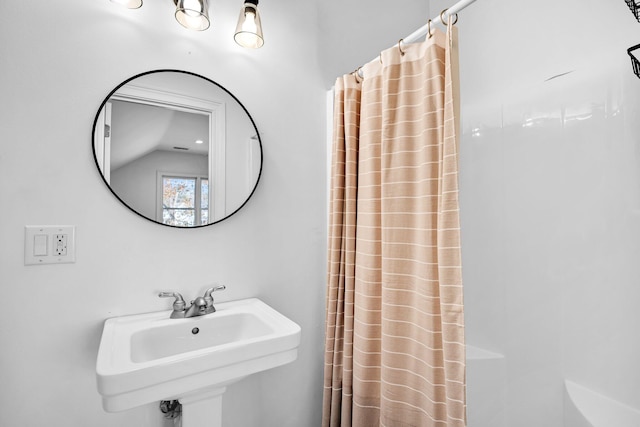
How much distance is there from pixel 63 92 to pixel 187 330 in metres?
0.91

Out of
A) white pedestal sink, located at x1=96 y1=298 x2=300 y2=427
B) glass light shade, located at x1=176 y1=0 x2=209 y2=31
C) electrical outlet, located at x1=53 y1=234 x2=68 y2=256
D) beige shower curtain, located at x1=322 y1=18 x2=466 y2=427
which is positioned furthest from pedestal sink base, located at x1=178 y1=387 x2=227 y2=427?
glass light shade, located at x1=176 y1=0 x2=209 y2=31

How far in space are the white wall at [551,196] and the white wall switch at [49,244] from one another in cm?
179

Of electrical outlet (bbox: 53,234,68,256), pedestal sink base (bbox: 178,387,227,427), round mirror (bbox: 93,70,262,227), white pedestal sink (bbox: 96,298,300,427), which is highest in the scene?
round mirror (bbox: 93,70,262,227)

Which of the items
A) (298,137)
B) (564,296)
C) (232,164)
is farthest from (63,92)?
(564,296)

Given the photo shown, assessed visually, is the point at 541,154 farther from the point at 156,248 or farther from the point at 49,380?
the point at 49,380

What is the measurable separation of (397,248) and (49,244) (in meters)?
1.16

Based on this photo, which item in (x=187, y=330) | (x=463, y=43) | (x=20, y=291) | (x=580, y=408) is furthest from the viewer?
(x=463, y=43)

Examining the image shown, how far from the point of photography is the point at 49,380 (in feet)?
3.13

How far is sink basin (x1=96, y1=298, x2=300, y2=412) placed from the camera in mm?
709

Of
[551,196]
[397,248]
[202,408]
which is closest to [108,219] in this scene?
[202,408]

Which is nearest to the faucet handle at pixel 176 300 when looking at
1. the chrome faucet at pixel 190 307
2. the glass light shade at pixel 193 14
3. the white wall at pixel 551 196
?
the chrome faucet at pixel 190 307

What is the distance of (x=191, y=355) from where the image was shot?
78 centimetres

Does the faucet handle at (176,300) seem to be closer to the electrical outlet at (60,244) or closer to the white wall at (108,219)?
the white wall at (108,219)

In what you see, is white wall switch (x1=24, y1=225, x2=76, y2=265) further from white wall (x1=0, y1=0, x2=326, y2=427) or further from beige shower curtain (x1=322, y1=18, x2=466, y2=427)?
beige shower curtain (x1=322, y1=18, x2=466, y2=427)
